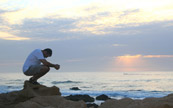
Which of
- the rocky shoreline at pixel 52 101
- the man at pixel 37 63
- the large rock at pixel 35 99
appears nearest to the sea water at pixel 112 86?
the large rock at pixel 35 99

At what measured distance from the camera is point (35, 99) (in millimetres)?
5758

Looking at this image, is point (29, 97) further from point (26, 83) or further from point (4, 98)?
point (4, 98)

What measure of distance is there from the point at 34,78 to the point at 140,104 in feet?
11.1

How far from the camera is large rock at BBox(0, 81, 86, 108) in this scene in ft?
17.7

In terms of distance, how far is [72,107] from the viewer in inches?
210

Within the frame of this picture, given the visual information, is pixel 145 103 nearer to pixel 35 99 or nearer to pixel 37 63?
pixel 35 99

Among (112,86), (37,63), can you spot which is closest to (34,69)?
(37,63)

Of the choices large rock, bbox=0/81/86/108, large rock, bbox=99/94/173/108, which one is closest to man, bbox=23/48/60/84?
large rock, bbox=0/81/86/108

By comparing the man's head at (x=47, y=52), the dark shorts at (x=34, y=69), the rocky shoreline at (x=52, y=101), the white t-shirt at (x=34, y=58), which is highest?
the man's head at (x=47, y=52)

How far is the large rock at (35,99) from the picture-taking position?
17.7 feet

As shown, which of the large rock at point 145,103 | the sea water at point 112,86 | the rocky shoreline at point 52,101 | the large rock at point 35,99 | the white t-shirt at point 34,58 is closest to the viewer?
the large rock at point 145,103

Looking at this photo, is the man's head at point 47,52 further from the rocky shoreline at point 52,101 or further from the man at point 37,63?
the rocky shoreline at point 52,101

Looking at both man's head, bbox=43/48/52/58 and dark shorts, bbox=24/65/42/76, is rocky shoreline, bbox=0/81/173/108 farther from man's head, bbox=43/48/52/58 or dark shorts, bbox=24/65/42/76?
man's head, bbox=43/48/52/58

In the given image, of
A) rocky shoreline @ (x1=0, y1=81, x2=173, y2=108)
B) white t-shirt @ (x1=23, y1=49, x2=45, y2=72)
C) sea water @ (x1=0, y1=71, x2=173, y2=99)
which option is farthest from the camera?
sea water @ (x1=0, y1=71, x2=173, y2=99)
